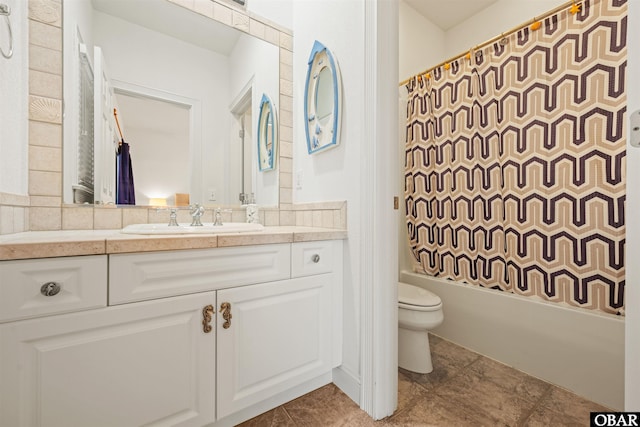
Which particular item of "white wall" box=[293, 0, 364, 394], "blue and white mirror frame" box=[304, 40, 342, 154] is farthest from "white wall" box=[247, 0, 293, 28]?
"blue and white mirror frame" box=[304, 40, 342, 154]

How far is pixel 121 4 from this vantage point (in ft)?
4.38

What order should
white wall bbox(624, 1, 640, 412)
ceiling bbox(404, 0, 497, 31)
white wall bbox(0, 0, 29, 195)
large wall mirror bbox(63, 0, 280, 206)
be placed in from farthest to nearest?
ceiling bbox(404, 0, 497, 31), large wall mirror bbox(63, 0, 280, 206), white wall bbox(0, 0, 29, 195), white wall bbox(624, 1, 640, 412)

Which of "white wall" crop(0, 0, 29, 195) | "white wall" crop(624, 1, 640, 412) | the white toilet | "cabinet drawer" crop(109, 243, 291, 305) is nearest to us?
"white wall" crop(624, 1, 640, 412)

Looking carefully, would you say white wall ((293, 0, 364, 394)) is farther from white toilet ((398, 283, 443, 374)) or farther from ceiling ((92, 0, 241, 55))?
ceiling ((92, 0, 241, 55))

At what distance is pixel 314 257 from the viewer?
4.16ft

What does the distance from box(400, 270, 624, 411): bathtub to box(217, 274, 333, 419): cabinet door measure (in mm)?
1115

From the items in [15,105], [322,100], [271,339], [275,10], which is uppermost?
[275,10]

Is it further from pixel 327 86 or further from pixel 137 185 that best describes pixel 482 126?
pixel 137 185

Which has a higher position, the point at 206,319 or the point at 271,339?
the point at 206,319

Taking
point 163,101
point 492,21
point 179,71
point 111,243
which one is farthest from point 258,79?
point 492,21

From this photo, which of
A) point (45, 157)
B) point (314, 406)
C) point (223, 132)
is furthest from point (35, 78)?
point (314, 406)

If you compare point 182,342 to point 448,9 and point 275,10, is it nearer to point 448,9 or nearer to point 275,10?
point 275,10

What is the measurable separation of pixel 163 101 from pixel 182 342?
1.20 metres

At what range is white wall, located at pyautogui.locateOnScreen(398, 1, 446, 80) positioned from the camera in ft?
7.66
